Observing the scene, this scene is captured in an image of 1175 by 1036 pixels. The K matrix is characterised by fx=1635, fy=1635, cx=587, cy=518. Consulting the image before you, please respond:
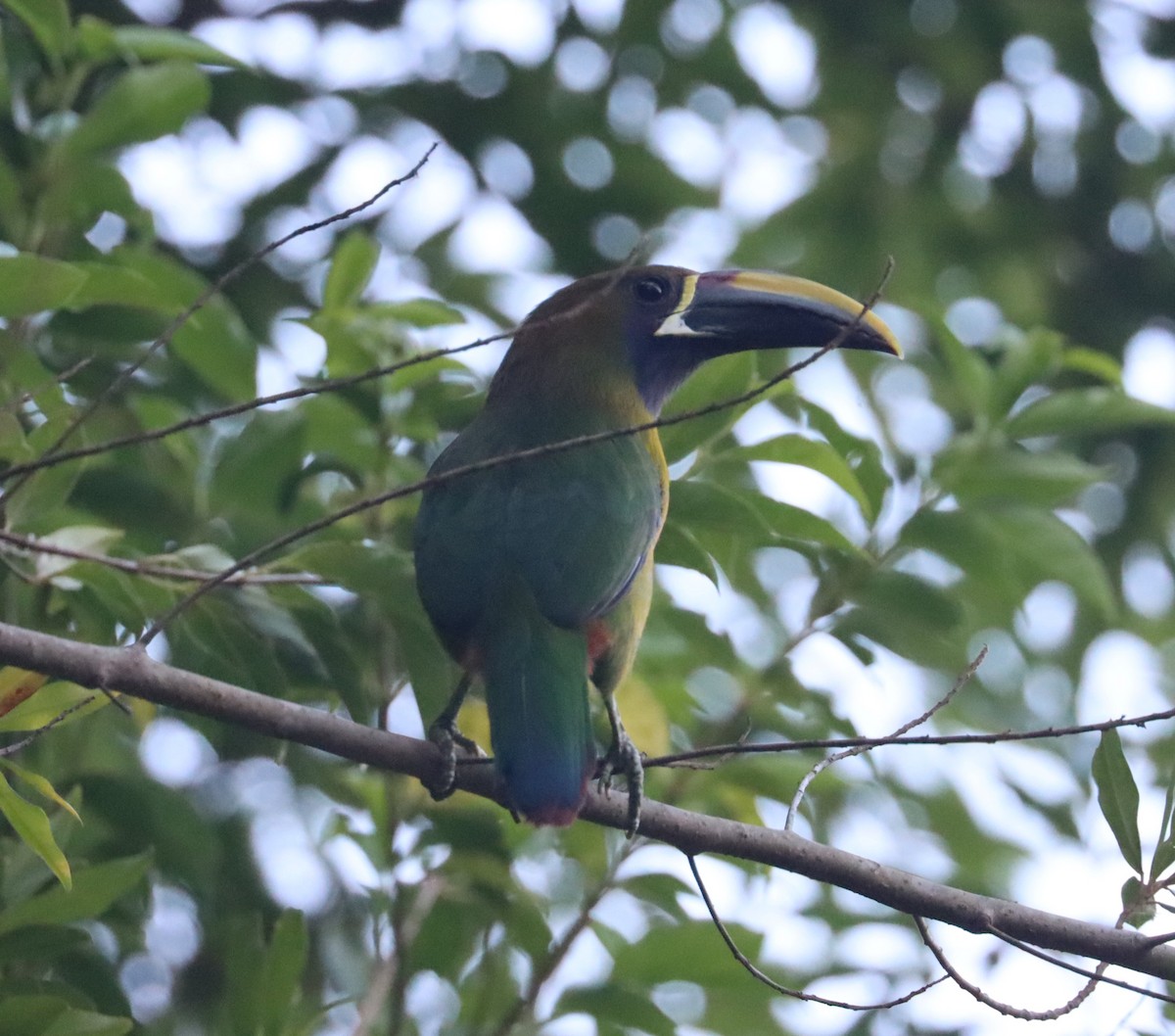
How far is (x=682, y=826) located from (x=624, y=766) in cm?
51

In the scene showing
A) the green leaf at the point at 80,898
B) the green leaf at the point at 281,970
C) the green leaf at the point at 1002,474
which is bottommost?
the green leaf at the point at 281,970

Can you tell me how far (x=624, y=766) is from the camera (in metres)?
3.07

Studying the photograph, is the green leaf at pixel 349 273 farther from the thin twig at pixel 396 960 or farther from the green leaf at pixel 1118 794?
the green leaf at pixel 1118 794

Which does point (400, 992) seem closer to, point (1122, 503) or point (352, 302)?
point (352, 302)

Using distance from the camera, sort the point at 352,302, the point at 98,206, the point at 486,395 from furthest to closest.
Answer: the point at 486,395
the point at 352,302
the point at 98,206

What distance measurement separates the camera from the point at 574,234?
16.9ft

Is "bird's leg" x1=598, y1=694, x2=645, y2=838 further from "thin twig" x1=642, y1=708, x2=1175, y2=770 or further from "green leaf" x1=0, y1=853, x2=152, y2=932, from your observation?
"green leaf" x1=0, y1=853, x2=152, y2=932

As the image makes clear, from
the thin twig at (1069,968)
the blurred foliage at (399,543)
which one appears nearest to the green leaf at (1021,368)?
the blurred foliage at (399,543)

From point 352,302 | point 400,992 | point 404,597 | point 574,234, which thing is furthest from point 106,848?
point 574,234

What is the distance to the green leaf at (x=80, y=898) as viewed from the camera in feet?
9.26

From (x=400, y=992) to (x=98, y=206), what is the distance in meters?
1.75

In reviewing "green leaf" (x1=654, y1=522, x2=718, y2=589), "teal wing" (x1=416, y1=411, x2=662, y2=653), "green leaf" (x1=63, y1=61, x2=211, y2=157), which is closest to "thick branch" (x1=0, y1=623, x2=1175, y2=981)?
"teal wing" (x1=416, y1=411, x2=662, y2=653)

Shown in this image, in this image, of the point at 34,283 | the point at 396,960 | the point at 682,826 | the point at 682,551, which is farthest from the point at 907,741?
the point at 34,283

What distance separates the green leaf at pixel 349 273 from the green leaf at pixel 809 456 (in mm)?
1040
